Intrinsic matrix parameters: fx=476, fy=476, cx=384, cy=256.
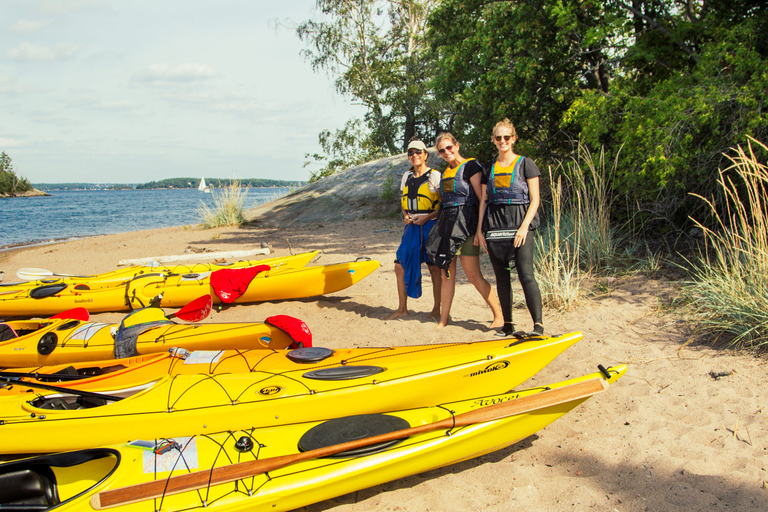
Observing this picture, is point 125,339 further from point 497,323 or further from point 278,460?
point 497,323

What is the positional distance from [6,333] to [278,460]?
142 inches

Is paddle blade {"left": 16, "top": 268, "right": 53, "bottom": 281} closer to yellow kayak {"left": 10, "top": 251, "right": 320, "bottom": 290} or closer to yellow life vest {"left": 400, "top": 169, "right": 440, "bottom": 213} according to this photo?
yellow kayak {"left": 10, "top": 251, "right": 320, "bottom": 290}

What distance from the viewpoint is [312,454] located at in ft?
7.54

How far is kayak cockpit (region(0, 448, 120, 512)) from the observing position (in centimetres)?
232

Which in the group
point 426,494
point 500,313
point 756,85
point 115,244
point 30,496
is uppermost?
point 756,85

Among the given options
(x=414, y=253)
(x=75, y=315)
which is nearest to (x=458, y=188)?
(x=414, y=253)

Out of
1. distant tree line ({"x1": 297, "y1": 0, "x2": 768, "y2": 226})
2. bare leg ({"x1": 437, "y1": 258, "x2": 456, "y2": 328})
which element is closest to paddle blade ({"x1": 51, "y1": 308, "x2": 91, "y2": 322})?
bare leg ({"x1": 437, "y1": 258, "x2": 456, "y2": 328})

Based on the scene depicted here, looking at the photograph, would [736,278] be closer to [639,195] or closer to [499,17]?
[639,195]

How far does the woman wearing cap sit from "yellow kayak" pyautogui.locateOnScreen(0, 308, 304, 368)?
1510mm

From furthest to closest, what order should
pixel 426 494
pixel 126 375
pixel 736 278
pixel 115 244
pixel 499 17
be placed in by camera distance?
1. pixel 115 244
2. pixel 499 17
3. pixel 736 278
4. pixel 126 375
5. pixel 426 494

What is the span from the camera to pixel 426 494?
8.21ft

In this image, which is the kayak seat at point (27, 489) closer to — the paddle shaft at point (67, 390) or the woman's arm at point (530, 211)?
the paddle shaft at point (67, 390)

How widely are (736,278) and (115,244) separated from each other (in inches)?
517

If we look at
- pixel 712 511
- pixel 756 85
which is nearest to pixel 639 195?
pixel 756 85
